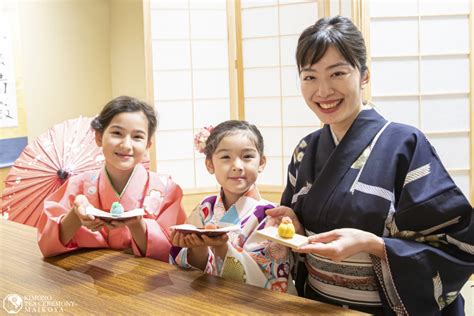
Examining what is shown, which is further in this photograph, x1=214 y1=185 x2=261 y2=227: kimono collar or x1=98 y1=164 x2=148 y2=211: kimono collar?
x1=98 y1=164 x2=148 y2=211: kimono collar

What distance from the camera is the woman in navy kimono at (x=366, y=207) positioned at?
126cm

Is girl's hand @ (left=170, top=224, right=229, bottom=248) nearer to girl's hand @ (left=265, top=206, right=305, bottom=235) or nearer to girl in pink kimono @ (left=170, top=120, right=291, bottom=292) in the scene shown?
girl in pink kimono @ (left=170, top=120, right=291, bottom=292)

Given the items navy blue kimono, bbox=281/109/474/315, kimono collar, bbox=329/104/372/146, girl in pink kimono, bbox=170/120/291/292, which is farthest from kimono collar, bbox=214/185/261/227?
kimono collar, bbox=329/104/372/146

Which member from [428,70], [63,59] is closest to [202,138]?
[428,70]

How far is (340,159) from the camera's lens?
4.64ft

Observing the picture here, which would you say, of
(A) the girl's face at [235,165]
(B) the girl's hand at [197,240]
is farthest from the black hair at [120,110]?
(B) the girl's hand at [197,240]

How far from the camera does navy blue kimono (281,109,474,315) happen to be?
1265 millimetres

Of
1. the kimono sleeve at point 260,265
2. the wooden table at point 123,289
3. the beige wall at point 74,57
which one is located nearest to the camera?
the wooden table at point 123,289

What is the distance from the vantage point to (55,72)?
4.64 metres

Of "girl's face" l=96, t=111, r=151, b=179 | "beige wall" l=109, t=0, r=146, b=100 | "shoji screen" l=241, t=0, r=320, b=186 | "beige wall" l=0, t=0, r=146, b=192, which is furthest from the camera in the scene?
"beige wall" l=109, t=0, r=146, b=100

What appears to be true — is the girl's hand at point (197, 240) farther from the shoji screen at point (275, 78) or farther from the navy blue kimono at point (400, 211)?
the shoji screen at point (275, 78)

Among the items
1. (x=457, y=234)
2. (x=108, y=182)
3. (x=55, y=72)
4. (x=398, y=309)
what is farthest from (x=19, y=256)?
(x=55, y=72)

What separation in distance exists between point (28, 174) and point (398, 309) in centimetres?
153

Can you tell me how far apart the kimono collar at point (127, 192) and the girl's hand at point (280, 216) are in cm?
49
